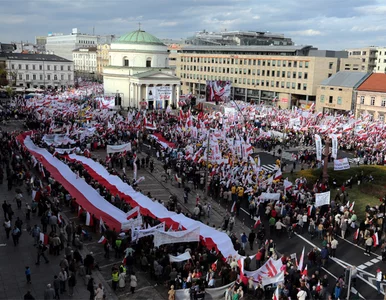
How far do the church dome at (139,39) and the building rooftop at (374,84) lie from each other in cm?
4001

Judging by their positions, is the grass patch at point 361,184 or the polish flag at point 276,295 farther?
the grass patch at point 361,184

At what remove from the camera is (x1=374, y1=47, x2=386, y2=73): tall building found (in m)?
130

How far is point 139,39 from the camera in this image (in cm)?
8219

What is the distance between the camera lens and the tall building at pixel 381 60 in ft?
427

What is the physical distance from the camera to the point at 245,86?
97.2 m

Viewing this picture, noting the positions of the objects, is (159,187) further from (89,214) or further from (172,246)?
(172,246)

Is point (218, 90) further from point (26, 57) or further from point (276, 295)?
point (26, 57)

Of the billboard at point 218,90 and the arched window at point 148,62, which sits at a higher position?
the arched window at point 148,62

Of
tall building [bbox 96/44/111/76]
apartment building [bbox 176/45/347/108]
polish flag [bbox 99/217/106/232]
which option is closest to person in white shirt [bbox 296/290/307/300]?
polish flag [bbox 99/217/106/232]

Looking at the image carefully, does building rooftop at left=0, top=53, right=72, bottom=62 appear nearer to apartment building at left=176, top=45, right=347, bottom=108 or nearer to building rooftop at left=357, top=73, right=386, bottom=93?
apartment building at left=176, top=45, right=347, bottom=108

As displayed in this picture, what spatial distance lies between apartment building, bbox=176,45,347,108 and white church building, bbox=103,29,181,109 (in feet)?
70.4

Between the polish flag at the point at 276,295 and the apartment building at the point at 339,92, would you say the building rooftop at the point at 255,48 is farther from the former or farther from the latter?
the polish flag at the point at 276,295

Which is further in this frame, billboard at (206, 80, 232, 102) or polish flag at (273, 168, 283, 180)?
billboard at (206, 80, 232, 102)

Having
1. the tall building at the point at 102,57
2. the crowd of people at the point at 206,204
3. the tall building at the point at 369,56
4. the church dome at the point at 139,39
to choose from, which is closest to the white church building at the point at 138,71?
the church dome at the point at 139,39
